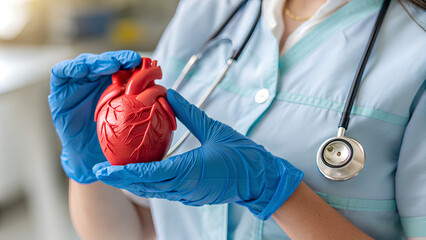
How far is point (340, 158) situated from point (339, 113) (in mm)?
88

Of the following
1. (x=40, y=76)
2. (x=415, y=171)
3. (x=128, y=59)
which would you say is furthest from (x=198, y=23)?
(x=40, y=76)

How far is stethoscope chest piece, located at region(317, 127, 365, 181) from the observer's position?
2.08 ft

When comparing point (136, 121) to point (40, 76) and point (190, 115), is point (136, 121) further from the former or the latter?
point (40, 76)

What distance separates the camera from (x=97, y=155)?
0.82 meters

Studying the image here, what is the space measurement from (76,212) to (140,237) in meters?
0.17

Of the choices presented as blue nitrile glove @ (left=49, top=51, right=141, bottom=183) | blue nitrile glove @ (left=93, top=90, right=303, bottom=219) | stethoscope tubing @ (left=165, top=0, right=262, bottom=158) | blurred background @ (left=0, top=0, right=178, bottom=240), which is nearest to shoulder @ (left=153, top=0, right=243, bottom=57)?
stethoscope tubing @ (left=165, top=0, right=262, bottom=158)

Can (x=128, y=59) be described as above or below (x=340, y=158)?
above

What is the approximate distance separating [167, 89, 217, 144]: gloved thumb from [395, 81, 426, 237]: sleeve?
0.32 m

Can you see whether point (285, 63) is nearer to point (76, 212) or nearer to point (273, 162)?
point (273, 162)

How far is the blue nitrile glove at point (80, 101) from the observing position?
70 centimetres

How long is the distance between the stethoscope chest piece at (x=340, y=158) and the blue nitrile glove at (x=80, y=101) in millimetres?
353

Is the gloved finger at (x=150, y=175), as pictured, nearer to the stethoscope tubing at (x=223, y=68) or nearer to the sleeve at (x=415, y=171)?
the stethoscope tubing at (x=223, y=68)

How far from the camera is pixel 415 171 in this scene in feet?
2.12

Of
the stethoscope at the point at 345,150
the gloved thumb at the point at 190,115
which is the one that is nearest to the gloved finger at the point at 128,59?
the gloved thumb at the point at 190,115
